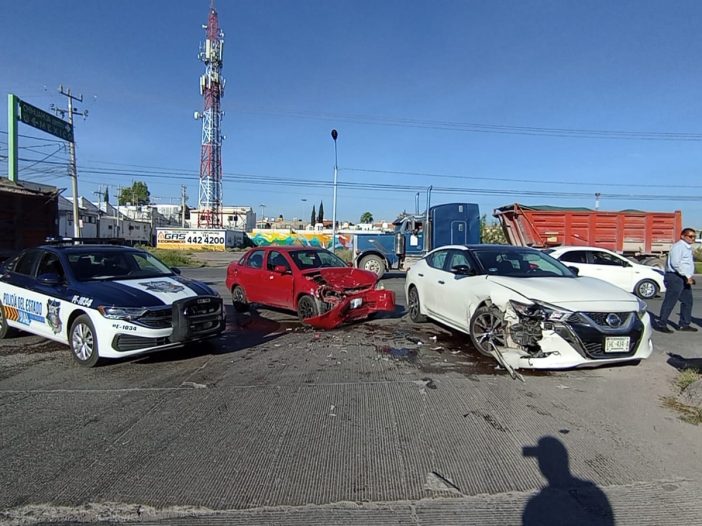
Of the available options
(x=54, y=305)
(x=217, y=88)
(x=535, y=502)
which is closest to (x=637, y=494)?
(x=535, y=502)

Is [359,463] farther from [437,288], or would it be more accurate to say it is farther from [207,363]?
A: [437,288]

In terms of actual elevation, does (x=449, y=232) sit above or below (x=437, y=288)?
above

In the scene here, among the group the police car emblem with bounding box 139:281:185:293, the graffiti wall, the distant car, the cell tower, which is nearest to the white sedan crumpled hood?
the police car emblem with bounding box 139:281:185:293

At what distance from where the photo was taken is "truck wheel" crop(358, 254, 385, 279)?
1747 cm

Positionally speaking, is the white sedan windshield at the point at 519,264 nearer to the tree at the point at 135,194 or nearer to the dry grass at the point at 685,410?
the dry grass at the point at 685,410

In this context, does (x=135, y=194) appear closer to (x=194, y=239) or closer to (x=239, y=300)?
(x=194, y=239)

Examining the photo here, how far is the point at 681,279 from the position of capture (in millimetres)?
8109

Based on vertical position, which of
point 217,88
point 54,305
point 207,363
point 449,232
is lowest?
point 207,363

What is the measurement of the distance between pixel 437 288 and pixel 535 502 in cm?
504

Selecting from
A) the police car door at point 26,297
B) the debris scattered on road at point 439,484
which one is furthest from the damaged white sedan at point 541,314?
the police car door at point 26,297

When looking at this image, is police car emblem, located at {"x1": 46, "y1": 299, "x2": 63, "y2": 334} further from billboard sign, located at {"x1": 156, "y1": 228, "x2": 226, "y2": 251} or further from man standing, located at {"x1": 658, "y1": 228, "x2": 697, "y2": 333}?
billboard sign, located at {"x1": 156, "y1": 228, "x2": 226, "y2": 251}

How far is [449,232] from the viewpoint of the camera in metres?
17.0

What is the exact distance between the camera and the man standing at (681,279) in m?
8.03

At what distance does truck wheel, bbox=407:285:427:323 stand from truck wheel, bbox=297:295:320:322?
1.97m
